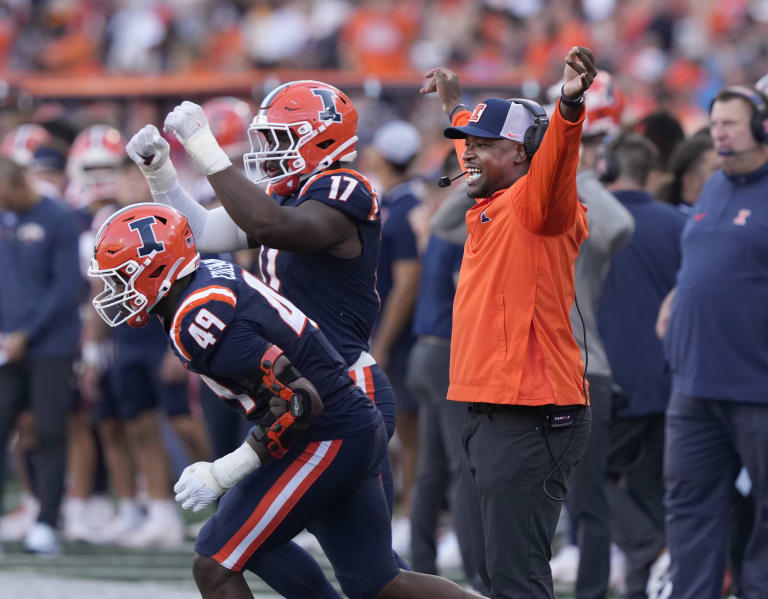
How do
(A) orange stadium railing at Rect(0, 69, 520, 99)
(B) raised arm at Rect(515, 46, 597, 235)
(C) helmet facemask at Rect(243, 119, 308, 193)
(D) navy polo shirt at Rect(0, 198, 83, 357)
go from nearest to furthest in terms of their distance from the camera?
(B) raised arm at Rect(515, 46, 597, 235) < (C) helmet facemask at Rect(243, 119, 308, 193) < (D) navy polo shirt at Rect(0, 198, 83, 357) < (A) orange stadium railing at Rect(0, 69, 520, 99)

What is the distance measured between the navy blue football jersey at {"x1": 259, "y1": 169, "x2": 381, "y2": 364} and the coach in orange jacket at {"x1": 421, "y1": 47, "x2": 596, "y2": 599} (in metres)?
0.44

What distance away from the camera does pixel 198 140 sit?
4391 mm

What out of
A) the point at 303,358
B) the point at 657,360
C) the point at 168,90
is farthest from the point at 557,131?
the point at 168,90

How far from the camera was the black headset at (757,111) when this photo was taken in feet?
17.7

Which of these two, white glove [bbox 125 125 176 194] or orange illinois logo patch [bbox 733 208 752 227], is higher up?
white glove [bbox 125 125 176 194]

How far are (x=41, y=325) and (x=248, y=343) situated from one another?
4.08 meters

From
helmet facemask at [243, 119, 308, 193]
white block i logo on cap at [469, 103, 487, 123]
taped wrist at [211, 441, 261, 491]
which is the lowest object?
taped wrist at [211, 441, 261, 491]

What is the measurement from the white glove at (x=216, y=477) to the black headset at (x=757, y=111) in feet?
7.88

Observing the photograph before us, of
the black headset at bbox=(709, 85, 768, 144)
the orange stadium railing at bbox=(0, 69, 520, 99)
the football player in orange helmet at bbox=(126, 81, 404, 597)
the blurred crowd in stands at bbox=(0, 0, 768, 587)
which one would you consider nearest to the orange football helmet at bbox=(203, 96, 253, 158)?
the blurred crowd in stands at bbox=(0, 0, 768, 587)

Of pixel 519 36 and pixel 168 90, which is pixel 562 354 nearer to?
pixel 168 90

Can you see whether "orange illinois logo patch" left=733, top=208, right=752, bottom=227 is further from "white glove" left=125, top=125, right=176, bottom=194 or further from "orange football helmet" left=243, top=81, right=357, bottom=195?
"white glove" left=125, top=125, right=176, bottom=194

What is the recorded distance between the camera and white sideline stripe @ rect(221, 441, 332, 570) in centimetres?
424

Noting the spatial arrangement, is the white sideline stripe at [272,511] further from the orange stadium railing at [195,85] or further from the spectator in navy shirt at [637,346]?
the orange stadium railing at [195,85]

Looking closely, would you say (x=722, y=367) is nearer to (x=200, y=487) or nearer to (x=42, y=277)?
(x=200, y=487)
